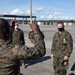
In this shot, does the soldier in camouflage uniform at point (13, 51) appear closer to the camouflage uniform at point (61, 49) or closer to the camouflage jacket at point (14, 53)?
the camouflage jacket at point (14, 53)

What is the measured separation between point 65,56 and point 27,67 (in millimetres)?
3625

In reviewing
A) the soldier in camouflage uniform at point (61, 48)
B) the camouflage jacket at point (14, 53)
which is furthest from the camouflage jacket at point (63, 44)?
the camouflage jacket at point (14, 53)

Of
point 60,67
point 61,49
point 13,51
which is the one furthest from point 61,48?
point 13,51

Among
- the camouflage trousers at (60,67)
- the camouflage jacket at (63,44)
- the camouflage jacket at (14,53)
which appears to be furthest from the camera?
the camouflage trousers at (60,67)

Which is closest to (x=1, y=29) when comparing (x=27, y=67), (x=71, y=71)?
(x=71, y=71)

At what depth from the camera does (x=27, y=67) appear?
10977 mm

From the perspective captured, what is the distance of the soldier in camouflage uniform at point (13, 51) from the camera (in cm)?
282

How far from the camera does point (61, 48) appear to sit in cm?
771

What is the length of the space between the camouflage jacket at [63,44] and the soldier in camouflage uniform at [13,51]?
15.3 ft

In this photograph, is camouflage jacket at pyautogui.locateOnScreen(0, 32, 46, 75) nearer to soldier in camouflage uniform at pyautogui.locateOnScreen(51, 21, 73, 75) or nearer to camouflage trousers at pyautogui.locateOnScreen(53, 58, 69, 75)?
soldier in camouflage uniform at pyautogui.locateOnScreen(51, 21, 73, 75)

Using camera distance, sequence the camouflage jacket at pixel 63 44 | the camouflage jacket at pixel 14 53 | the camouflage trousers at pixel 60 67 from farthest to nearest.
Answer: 1. the camouflage trousers at pixel 60 67
2. the camouflage jacket at pixel 63 44
3. the camouflage jacket at pixel 14 53

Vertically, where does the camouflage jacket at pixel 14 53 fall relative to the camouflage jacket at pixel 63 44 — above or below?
above

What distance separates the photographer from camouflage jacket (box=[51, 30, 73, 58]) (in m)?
7.59

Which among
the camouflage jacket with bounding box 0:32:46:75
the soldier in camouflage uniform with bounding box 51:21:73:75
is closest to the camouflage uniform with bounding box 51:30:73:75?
the soldier in camouflage uniform with bounding box 51:21:73:75
